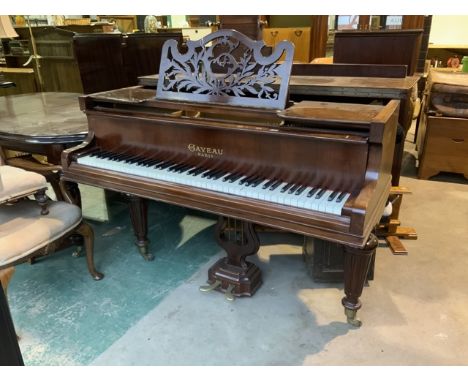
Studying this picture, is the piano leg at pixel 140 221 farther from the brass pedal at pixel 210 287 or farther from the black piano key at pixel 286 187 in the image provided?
the black piano key at pixel 286 187

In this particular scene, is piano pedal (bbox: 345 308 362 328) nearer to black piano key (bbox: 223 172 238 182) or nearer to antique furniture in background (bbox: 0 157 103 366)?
black piano key (bbox: 223 172 238 182)

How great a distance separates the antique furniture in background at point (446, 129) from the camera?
3.51 m

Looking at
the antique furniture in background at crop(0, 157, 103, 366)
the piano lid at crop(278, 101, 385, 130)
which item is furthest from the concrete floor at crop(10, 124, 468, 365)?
the piano lid at crop(278, 101, 385, 130)

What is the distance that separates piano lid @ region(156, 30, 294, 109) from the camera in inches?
67.8

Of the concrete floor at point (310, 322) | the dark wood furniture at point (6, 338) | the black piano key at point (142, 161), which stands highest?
the dark wood furniture at point (6, 338)

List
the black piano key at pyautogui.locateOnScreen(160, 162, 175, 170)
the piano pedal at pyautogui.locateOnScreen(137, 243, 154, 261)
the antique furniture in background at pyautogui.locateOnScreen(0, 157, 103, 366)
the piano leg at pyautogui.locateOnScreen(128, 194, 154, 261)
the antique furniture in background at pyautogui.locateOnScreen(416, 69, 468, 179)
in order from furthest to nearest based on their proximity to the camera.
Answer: the antique furniture in background at pyautogui.locateOnScreen(416, 69, 468, 179), the piano pedal at pyautogui.locateOnScreen(137, 243, 154, 261), the piano leg at pyautogui.locateOnScreen(128, 194, 154, 261), the black piano key at pyautogui.locateOnScreen(160, 162, 175, 170), the antique furniture in background at pyautogui.locateOnScreen(0, 157, 103, 366)

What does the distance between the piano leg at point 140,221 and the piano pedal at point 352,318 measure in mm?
1268

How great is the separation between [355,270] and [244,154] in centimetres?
74

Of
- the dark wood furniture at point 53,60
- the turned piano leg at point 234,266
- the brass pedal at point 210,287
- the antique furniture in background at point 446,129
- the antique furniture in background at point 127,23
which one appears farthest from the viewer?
the antique furniture in background at point 127,23

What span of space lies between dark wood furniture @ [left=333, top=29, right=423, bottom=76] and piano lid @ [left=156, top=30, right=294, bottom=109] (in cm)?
115

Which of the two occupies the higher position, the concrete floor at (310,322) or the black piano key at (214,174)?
the black piano key at (214,174)

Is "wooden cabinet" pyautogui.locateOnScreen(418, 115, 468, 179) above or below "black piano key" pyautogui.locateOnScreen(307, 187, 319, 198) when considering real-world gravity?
below

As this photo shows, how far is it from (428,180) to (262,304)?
248 cm

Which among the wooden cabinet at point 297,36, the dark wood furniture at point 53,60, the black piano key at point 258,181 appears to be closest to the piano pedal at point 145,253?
the black piano key at point 258,181
